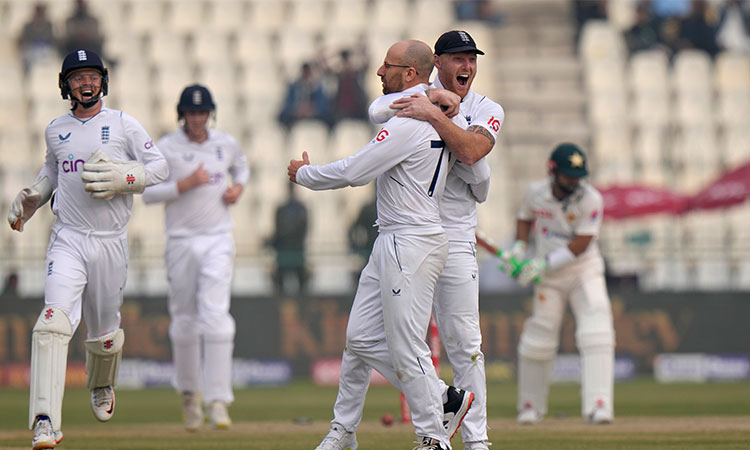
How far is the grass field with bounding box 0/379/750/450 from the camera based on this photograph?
28.6 ft

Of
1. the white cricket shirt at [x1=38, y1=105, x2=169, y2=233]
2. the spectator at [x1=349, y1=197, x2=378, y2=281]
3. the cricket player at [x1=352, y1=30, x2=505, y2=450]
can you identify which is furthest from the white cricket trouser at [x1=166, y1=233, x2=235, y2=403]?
the spectator at [x1=349, y1=197, x2=378, y2=281]

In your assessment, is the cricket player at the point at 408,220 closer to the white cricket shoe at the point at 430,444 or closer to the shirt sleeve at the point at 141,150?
the white cricket shoe at the point at 430,444

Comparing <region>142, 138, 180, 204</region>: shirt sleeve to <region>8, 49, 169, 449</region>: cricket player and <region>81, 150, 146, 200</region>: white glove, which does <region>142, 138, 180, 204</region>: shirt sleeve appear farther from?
<region>81, 150, 146, 200</region>: white glove

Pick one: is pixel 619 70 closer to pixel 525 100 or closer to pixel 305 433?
pixel 525 100

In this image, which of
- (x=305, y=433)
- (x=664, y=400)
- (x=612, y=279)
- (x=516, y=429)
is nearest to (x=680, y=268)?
(x=612, y=279)

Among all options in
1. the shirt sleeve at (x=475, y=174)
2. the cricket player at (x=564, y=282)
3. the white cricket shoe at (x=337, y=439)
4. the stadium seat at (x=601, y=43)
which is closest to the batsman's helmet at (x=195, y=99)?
the cricket player at (x=564, y=282)

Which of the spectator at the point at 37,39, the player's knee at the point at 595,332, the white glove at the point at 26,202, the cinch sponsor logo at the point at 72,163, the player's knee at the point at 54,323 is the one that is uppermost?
the spectator at the point at 37,39

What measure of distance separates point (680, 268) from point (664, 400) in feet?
13.4

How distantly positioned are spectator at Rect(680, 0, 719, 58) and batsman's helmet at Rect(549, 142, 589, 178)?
44.0ft

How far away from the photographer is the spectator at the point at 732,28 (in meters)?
23.2

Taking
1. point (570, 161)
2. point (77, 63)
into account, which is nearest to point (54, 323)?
point (77, 63)

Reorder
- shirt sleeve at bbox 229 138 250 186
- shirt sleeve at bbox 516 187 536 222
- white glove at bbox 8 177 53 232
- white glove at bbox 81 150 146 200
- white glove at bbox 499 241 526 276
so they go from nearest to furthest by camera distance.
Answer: white glove at bbox 81 150 146 200 → white glove at bbox 8 177 53 232 → white glove at bbox 499 241 526 276 → shirt sleeve at bbox 516 187 536 222 → shirt sleeve at bbox 229 138 250 186

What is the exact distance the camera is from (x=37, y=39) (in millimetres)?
21766

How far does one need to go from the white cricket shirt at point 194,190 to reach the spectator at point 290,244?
610 centimetres
